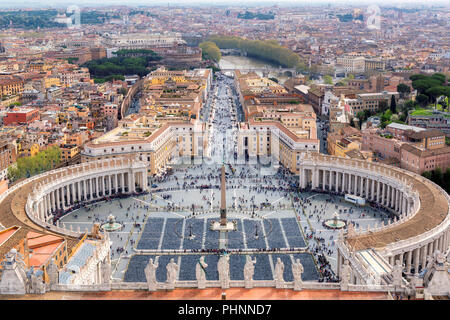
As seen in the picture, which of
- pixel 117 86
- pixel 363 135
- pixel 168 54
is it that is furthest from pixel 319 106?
pixel 168 54

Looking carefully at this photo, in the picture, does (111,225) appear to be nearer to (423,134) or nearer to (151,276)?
(151,276)

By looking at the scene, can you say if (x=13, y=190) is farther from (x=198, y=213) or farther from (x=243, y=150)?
(x=243, y=150)

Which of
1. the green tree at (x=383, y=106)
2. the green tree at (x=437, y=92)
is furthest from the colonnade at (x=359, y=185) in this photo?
the green tree at (x=437, y=92)

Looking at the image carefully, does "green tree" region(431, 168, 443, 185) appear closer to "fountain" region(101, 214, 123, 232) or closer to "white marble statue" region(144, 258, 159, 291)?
"fountain" region(101, 214, 123, 232)

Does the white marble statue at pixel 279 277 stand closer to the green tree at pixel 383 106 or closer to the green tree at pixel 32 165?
the green tree at pixel 32 165

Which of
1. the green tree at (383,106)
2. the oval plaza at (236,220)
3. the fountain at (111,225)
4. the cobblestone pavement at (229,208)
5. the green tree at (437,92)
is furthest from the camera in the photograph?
the green tree at (437,92)

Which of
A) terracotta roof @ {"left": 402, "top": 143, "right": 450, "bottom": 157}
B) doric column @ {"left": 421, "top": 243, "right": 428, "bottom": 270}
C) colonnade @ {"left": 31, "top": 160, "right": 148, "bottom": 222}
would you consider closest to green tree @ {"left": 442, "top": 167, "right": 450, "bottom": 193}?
terracotta roof @ {"left": 402, "top": 143, "right": 450, "bottom": 157}

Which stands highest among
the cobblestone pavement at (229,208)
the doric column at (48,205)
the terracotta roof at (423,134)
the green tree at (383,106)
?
the terracotta roof at (423,134)
